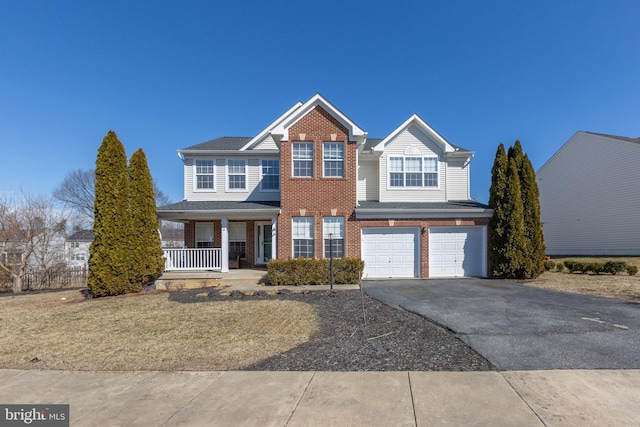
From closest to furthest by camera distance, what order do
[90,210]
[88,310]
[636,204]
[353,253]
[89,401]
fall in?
[89,401]
[88,310]
[353,253]
[636,204]
[90,210]

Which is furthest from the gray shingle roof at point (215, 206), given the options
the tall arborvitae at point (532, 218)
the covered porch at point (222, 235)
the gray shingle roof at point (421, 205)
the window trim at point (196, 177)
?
the tall arborvitae at point (532, 218)

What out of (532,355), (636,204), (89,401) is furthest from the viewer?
(636,204)

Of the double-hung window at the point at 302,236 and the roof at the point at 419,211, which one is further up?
the roof at the point at 419,211

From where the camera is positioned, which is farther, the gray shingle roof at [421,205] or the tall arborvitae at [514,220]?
the gray shingle roof at [421,205]

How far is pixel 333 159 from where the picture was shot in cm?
1403

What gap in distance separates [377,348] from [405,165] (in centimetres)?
1167

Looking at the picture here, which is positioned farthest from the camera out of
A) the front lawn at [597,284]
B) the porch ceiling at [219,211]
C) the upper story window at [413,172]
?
the upper story window at [413,172]

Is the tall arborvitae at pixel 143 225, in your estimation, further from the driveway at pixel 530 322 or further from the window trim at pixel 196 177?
the driveway at pixel 530 322

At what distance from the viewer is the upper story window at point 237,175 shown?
16.6 meters

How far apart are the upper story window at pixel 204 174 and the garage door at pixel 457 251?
10887 millimetres

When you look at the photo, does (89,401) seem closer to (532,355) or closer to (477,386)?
(477,386)

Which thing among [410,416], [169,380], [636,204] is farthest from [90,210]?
[636,204]

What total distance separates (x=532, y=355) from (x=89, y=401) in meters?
6.01

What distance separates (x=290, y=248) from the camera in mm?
13797
